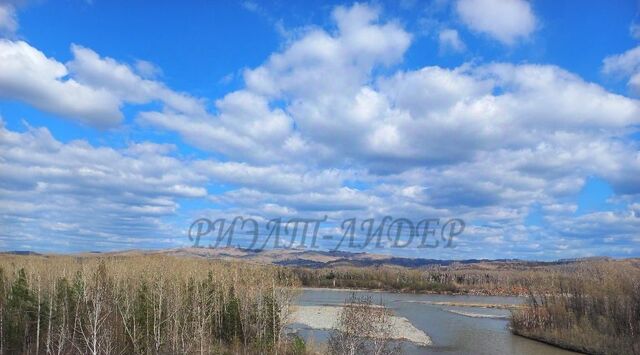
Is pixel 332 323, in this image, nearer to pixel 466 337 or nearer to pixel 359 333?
pixel 466 337

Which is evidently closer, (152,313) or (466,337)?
(152,313)

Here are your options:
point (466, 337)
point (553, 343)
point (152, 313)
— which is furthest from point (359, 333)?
point (553, 343)

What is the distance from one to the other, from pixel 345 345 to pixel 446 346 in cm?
3953

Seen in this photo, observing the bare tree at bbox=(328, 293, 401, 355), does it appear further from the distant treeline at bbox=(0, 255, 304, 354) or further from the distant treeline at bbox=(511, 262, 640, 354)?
the distant treeline at bbox=(511, 262, 640, 354)

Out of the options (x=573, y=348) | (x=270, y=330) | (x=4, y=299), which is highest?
(x=4, y=299)

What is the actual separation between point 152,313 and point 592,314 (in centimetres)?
6074

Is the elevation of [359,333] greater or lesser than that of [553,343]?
greater

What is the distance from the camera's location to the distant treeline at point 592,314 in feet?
218

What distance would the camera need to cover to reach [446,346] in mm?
67500

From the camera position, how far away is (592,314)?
7625cm

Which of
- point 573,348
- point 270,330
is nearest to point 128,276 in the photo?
point 270,330

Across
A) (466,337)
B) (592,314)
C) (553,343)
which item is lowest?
(553,343)

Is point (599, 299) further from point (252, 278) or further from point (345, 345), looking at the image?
point (345, 345)

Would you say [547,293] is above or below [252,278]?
below
